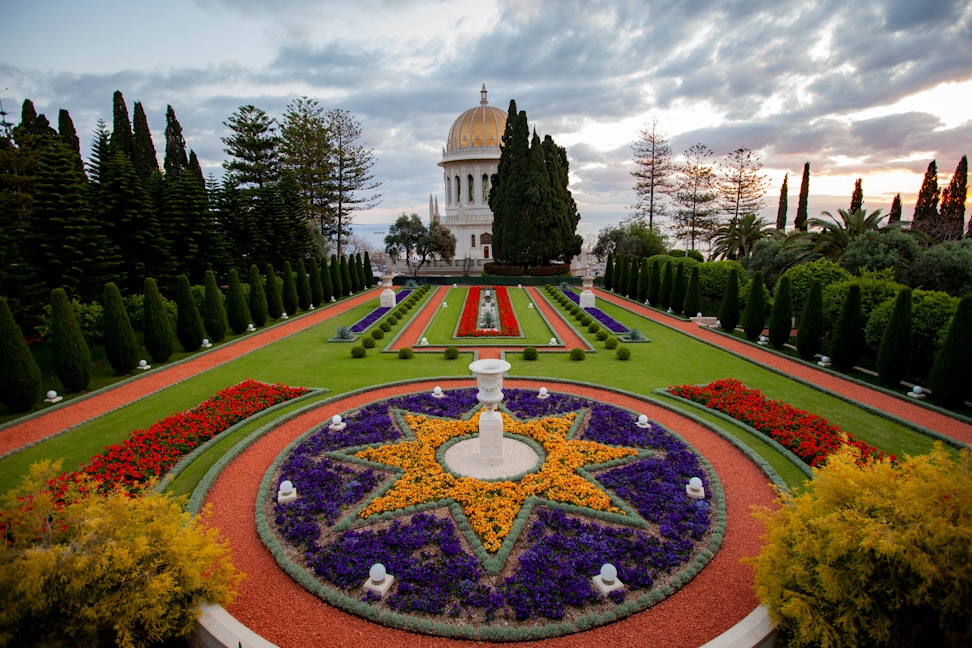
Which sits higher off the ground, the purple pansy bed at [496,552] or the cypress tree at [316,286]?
the cypress tree at [316,286]

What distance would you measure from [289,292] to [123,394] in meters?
14.5

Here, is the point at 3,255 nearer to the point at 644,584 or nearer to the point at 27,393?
the point at 27,393

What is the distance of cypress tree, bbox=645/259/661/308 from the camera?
2977 centimetres

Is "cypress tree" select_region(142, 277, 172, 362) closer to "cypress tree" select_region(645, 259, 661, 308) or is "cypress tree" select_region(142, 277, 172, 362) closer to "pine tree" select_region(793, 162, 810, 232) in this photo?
"cypress tree" select_region(645, 259, 661, 308)

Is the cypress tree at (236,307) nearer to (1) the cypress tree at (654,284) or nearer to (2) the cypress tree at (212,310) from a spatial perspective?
(2) the cypress tree at (212,310)

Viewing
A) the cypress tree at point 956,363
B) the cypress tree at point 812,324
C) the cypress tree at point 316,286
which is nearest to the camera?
the cypress tree at point 956,363

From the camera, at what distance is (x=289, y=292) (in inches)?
1078

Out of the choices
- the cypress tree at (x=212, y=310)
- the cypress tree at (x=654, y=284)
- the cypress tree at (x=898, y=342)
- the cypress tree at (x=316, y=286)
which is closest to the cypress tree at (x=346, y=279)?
the cypress tree at (x=316, y=286)

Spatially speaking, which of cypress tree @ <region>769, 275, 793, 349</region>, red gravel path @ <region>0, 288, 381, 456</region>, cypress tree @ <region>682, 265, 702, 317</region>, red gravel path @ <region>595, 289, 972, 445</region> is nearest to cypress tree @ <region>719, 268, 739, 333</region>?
red gravel path @ <region>595, 289, 972, 445</region>

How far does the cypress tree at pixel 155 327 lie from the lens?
53.1 ft

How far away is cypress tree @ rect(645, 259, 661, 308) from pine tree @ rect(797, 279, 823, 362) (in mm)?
13073

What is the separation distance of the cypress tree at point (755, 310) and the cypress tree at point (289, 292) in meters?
23.1

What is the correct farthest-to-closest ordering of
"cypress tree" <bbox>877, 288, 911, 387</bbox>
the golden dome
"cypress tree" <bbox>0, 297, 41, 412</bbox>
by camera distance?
the golden dome, "cypress tree" <bbox>877, 288, 911, 387</bbox>, "cypress tree" <bbox>0, 297, 41, 412</bbox>

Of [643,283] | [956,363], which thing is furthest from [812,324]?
[643,283]
